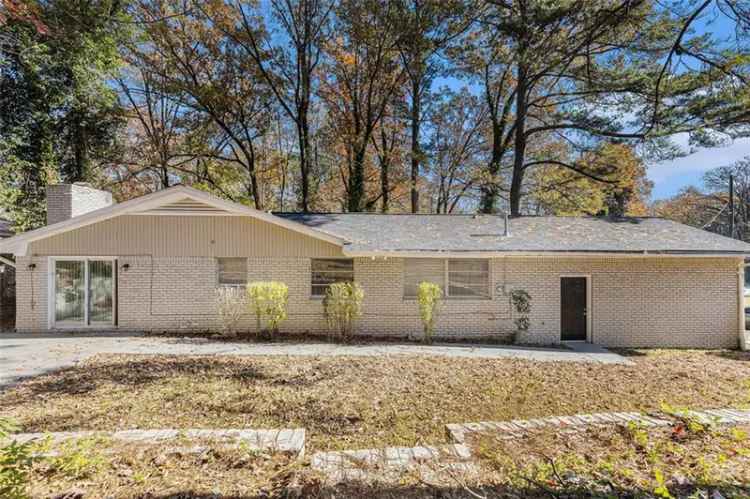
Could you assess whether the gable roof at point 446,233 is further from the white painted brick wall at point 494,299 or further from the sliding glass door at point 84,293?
the sliding glass door at point 84,293

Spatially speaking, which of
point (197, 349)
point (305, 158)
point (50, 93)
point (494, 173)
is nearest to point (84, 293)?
point (197, 349)

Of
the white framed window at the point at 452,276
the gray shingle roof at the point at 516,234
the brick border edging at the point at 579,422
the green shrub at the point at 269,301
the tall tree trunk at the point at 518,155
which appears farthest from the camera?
the tall tree trunk at the point at 518,155

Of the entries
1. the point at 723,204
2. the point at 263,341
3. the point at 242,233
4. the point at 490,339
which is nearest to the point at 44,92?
the point at 242,233

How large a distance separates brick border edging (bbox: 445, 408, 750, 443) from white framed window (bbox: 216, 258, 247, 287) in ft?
26.3

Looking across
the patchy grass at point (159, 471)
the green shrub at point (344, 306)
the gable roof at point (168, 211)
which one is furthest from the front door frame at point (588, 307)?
the patchy grass at point (159, 471)

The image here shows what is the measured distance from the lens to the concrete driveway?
25.5ft

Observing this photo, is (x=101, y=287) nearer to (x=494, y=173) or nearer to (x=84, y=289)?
(x=84, y=289)

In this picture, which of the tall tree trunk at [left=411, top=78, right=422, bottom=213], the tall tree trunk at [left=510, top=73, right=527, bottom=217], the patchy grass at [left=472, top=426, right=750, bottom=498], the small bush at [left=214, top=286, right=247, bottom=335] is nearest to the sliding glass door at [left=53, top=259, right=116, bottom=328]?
the small bush at [left=214, top=286, right=247, bottom=335]

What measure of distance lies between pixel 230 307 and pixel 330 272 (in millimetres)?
2914

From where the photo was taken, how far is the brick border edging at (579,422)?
4.09m

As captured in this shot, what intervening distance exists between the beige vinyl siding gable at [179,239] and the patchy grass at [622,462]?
26.5ft

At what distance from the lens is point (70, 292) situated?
34.3 feet

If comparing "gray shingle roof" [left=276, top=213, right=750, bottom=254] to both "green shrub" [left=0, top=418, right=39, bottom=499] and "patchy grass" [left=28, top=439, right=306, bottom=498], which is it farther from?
"green shrub" [left=0, top=418, right=39, bottom=499]

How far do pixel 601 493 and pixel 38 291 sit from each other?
527 inches
